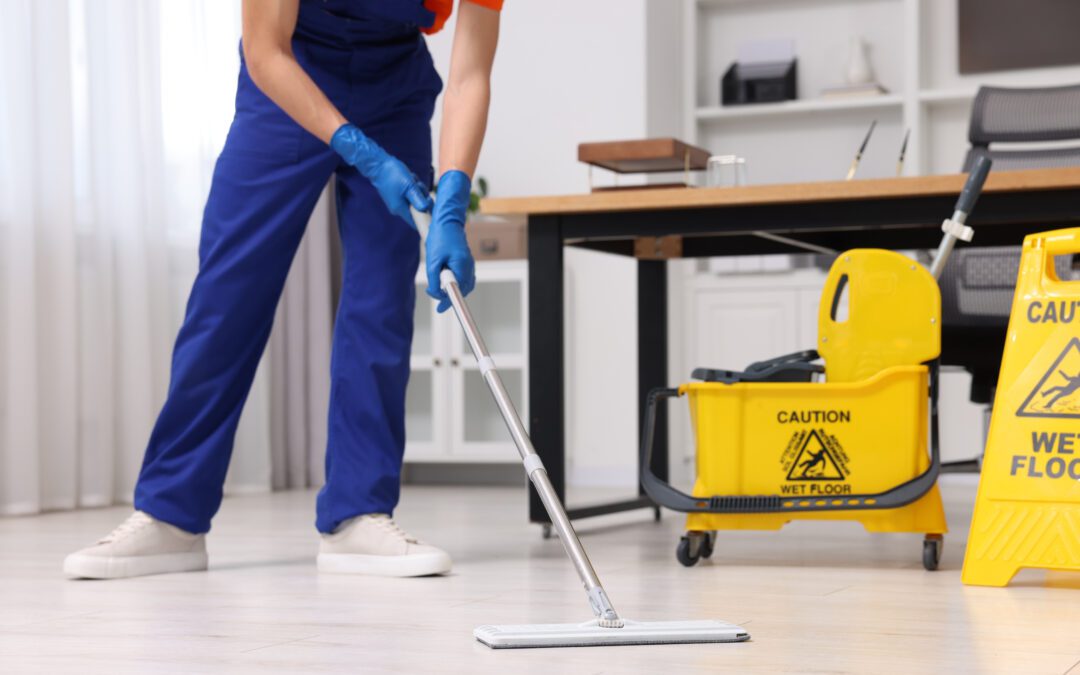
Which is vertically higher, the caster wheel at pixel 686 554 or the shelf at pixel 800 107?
the shelf at pixel 800 107

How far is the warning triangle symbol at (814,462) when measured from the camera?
2004mm

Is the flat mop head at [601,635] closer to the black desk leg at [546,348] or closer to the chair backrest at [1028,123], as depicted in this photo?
the black desk leg at [546,348]

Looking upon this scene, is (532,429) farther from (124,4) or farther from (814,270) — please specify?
(814,270)

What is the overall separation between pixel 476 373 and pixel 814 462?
7.45ft

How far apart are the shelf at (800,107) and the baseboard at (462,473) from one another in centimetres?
132

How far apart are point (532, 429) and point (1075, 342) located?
0.92 meters

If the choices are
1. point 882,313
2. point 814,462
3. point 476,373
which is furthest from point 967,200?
point 476,373

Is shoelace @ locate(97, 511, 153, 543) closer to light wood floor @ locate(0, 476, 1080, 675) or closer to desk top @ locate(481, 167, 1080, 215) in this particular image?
light wood floor @ locate(0, 476, 1080, 675)

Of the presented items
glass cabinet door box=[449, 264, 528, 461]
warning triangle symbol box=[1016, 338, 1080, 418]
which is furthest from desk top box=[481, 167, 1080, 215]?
glass cabinet door box=[449, 264, 528, 461]

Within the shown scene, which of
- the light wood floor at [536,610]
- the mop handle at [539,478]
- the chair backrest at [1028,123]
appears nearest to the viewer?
the light wood floor at [536,610]

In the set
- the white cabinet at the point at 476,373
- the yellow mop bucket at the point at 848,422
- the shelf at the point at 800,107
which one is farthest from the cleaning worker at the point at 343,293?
the shelf at the point at 800,107

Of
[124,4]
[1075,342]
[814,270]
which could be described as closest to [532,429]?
[1075,342]

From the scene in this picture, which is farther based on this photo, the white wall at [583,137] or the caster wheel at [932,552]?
the white wall at [583,137]

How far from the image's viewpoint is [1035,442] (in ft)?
5.94
